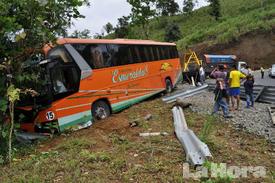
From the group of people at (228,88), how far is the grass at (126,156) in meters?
1.49

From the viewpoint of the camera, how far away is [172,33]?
6744 cm

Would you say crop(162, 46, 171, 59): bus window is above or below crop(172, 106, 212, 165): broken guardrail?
above

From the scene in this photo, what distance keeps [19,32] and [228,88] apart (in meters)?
8.43

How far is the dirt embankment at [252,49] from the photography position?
2218 inches

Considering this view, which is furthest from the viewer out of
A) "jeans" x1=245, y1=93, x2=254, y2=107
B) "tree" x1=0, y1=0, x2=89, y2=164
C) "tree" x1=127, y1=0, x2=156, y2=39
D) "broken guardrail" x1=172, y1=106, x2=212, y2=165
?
"tree" x1=127, y1=0, x2=156, y2=39

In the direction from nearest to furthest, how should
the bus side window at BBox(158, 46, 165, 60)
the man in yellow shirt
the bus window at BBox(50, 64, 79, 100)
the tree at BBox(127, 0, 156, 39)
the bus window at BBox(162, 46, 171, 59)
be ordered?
the bus window at BBox(50, 64, 79, 100) → the man in yellow shirt → the bus side window at BBox(158, 46, 165, 60) → the bus window at BBox(162, 46, 171, 59) → the tree at BBox(127, 0, 156, 39)

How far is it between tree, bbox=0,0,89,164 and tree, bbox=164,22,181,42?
179ft

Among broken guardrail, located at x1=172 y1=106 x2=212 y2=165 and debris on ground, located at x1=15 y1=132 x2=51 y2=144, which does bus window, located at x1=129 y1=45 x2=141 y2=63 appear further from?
broken guardrail, located at x1=172 y1=106 x2=212 y2=165

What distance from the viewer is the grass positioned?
8.14 meters

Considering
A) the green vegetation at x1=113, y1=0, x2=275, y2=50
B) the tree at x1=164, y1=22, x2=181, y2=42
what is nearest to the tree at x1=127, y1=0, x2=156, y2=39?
the green vegetation at x1=113, y1=0, x2=275, y2=50

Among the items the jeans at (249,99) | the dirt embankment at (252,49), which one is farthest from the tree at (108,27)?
the jeans at (249,99)

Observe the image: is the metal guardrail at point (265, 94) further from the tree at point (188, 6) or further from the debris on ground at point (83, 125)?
the tree at point (188, 6)

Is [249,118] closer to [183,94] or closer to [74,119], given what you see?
[74,119]

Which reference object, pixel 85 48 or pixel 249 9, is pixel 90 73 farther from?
pixel 249 9
